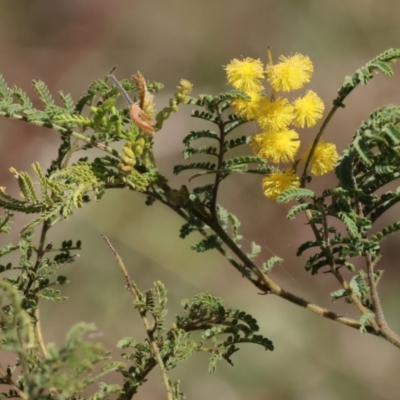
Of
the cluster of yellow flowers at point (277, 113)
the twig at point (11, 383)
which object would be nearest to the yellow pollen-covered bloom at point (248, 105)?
the cluster of yellow flowers at point (277, 113)

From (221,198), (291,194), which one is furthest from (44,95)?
(221,198)

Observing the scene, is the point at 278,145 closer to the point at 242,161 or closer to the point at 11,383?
the point at 242,161

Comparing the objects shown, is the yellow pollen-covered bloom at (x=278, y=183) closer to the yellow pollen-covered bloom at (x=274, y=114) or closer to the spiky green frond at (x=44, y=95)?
the yellow pollen-covered bloom at (x=274, y=114)

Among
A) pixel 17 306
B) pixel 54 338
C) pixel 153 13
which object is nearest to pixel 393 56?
pixel 17 306

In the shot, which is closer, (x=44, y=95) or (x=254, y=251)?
(x=44, y=95)

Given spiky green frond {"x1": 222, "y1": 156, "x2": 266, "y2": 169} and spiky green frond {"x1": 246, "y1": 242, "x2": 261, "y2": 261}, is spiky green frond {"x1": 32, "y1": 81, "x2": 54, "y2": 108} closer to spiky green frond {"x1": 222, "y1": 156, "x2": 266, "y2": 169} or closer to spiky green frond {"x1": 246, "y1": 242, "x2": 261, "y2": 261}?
spiky green frond {"x1": 222, "y1": 156, "x2": 266, "y2": 169}

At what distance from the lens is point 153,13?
2.28 m

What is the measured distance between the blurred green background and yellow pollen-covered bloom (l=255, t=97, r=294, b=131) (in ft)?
4.07

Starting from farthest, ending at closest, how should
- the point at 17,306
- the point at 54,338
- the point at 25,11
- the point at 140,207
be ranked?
1. the point at 25,11
2. the point at 140,207
3. the point at 54,338
4. the point at 17,306

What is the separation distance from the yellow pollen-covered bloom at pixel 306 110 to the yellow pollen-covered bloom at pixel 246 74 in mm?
45

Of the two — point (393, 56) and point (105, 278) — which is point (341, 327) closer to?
point (105, 278)

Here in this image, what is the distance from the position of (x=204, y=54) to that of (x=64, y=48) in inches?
23.0

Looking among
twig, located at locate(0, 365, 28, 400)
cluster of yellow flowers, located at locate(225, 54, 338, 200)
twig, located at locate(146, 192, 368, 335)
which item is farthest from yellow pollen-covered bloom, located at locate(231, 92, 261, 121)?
twig, located at locate(0, 365, 28, 400)

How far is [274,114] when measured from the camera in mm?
563
